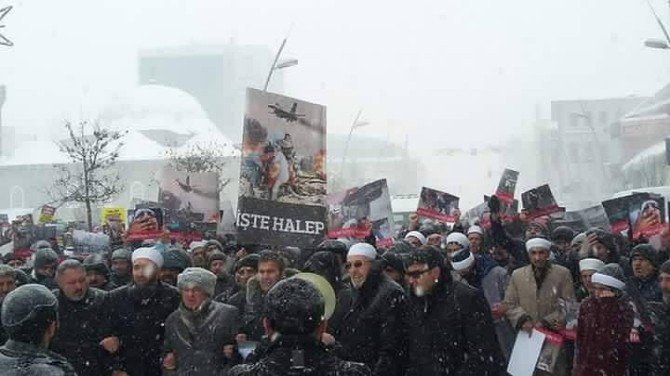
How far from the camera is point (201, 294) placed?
6.54 m

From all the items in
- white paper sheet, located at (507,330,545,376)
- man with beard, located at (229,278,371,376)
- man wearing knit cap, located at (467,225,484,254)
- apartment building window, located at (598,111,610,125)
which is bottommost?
white paper sheet, located at (507,330,545,376)

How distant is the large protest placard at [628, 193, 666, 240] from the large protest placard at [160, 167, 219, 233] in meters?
5.33

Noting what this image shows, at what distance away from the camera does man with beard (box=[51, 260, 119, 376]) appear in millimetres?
6750

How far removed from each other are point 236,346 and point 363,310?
0.91m

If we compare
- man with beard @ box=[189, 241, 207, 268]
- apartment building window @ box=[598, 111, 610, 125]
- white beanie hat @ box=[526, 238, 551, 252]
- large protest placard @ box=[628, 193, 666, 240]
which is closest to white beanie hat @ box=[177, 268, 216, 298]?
white beanie hat @ box=[526, 238, 551, 252]

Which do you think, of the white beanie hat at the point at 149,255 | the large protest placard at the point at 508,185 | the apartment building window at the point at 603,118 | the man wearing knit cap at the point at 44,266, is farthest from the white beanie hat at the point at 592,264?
the apartment building window at the point at 603,118

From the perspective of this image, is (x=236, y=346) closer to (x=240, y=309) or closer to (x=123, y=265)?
(x=240, y=309)

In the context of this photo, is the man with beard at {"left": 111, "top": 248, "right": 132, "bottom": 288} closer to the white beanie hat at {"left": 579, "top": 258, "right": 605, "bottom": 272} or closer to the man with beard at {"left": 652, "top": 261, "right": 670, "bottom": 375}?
the white beanie hat at {"left": 579, "top": 258, "right": 605, "bottom": 272}

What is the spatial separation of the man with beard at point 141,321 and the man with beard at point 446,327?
6.50 feet

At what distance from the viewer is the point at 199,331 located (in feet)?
21.3

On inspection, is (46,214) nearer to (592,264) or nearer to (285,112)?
(285,112)

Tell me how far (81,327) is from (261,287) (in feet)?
4.00

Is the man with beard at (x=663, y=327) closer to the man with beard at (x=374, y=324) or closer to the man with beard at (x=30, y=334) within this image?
the man with beard at (x=374, y=324)

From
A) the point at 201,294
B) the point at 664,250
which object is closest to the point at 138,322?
the point at 201,294
